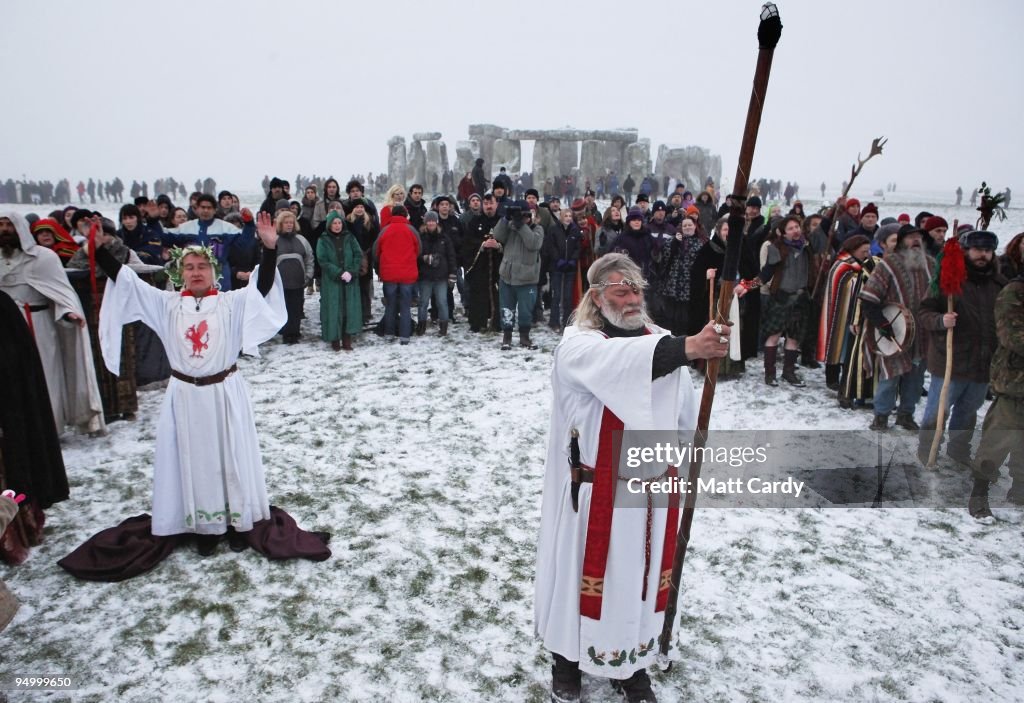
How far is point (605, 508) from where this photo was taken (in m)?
2.78

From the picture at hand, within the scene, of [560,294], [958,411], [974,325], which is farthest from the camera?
[560,294]

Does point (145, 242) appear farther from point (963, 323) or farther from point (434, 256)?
point (963, 323)

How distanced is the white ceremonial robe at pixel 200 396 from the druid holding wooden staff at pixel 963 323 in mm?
4962

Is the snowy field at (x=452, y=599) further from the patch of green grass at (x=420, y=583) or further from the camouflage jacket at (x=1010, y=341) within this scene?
the camouflage jacket at (x=1010, y=341)

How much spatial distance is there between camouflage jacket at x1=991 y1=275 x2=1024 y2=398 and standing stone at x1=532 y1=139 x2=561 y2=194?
2980 centimetres

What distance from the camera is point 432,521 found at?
464 centimetres

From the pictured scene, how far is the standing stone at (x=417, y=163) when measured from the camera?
110 ft

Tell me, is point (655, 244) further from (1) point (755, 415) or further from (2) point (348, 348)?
(2) point (348, 348)

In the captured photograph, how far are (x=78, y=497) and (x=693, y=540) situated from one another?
4.42m

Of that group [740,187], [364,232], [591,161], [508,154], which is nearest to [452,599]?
[740,187]

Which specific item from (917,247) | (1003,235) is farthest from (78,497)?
(1003,235)

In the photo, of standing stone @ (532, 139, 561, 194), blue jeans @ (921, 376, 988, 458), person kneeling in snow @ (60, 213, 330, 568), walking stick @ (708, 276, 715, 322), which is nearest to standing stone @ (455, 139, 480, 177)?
standing stone @ (532, 139, 561, 194)

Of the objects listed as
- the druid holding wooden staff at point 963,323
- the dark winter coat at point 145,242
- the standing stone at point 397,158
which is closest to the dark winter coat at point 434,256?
Result: the dark winter coat at point 145,242

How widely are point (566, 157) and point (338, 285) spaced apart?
2781 cm
